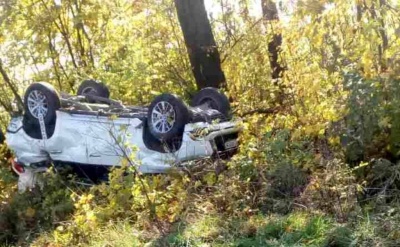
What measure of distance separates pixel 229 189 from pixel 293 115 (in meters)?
2.04

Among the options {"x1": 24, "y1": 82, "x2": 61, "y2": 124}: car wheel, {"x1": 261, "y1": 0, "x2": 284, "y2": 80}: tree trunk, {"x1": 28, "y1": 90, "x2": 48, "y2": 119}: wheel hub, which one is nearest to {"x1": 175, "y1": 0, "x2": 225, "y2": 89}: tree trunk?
{"x1": 261, "y1": 0, "x2": 284, "y2": 80}: tree trunk

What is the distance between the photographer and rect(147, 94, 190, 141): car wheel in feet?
25.7

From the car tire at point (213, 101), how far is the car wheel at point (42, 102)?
2023 mm

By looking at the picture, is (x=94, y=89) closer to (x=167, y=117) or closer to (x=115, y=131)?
(x=115, y=131)

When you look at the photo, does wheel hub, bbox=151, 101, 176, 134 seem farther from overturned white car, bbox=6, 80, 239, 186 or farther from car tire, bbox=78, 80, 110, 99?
car tire, bbox=78, 80, 110, 99

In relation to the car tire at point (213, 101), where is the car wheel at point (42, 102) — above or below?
above

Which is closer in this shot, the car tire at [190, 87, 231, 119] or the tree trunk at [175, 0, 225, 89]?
the car tire at [190, 87, 231, 119]

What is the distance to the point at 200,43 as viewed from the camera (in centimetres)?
1031

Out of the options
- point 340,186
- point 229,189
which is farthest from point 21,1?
point 340,186

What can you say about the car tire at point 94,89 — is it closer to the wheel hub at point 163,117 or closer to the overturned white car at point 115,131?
the overturned white car at point 115,131

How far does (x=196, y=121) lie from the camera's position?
8.05 meters

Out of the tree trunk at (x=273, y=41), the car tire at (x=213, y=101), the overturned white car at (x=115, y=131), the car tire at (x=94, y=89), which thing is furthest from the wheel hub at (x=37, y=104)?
the tree trunk at (x=273, y=41)

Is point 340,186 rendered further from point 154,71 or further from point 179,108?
point 154,71

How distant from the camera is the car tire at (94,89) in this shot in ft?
34.3
